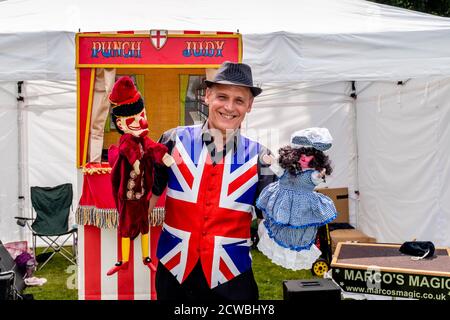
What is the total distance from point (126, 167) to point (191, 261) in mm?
458

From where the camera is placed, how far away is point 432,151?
488cm

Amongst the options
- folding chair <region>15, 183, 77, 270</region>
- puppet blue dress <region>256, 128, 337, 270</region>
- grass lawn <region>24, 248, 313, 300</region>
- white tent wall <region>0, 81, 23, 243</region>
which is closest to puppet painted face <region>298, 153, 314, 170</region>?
puppet blue dress <region>256, 128, 337, 270</region>

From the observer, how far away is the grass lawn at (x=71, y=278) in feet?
14.3

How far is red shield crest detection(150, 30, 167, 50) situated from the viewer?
3164 mm

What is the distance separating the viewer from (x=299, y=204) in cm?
173

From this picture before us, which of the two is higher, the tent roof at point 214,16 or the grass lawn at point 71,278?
the tent roof at point 214,16

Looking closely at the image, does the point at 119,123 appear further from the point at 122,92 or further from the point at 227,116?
the point at 227,116

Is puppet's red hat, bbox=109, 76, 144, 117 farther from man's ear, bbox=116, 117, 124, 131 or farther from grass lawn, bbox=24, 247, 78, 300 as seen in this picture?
grass lawn, bbox=24, 247, 78, 300

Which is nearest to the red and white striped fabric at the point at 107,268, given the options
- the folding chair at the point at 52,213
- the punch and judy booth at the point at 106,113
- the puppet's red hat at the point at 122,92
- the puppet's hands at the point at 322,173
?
the punch and judy booth at the point at 106,113

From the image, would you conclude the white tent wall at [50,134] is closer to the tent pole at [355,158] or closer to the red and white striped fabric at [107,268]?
the red and white striped fabric at [107,268]

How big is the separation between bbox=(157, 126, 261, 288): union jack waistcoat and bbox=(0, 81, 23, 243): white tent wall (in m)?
4.42

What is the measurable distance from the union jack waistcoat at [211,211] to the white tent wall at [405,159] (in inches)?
129
